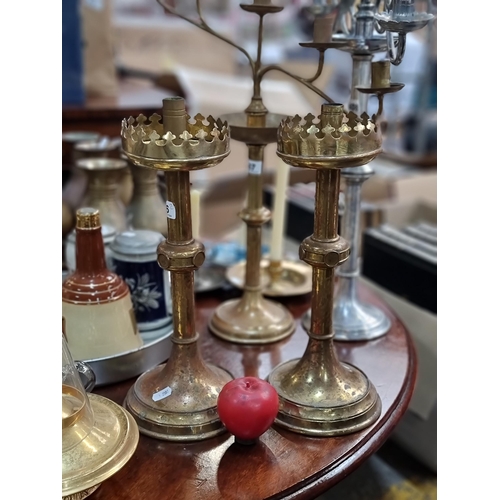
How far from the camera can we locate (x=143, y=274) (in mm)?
758

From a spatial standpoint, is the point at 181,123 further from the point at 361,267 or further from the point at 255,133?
the point at 361,267

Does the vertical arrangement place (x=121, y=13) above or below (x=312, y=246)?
above

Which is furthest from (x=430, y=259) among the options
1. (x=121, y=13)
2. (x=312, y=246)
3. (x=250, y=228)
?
(x=121, y=13)

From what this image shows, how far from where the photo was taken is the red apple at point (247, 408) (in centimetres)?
56

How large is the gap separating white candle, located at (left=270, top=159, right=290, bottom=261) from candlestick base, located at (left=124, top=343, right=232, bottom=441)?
1.16 ft

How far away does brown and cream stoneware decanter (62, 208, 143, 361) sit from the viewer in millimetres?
681

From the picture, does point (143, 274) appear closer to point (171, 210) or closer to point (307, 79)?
point (171, 210)

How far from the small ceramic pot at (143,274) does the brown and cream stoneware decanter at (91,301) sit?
0.18 feet

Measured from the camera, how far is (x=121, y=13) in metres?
2.91

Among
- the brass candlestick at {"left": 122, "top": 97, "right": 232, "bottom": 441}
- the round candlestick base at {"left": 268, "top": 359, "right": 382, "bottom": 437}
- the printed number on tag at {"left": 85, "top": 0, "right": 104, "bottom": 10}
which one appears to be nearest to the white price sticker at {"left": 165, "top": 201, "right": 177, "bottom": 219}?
the brass candlestick at {"left": 122, "top": 97, "right": 232, "bottom": 441}

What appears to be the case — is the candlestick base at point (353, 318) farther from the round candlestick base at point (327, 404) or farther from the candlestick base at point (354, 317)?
the round candlestick base at point (327, 404)

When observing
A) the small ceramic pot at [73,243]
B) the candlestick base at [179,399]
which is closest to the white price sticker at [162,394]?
the candlestick base at [179,399]

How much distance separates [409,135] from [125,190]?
2.07 meters

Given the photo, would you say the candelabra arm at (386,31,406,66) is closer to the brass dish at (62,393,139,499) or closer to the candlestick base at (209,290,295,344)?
the candlestick base at (209,290,295,344)
